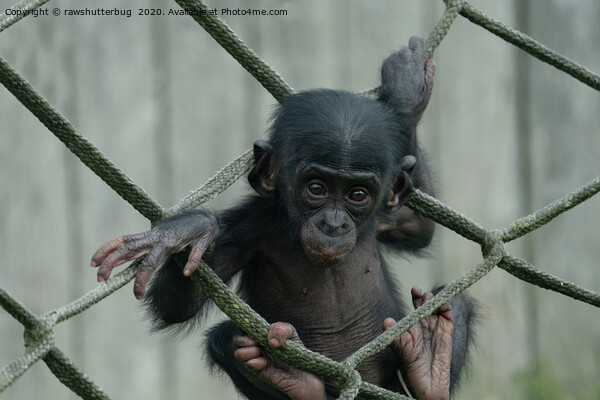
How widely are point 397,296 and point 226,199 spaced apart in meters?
2.17

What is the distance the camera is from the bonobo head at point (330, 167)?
11.2 feet

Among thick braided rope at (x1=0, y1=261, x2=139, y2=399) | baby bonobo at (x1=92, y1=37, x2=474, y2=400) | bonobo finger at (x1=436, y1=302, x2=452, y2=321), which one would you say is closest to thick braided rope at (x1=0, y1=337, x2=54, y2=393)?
thick braided rope at (x1=0, y1=261, x2=139, y2=399)

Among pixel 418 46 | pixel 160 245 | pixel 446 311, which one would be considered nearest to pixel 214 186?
pixel 160 245

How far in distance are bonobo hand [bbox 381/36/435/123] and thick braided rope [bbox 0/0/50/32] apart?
162 cm

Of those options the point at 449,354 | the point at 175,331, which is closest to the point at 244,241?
the point at 175,331

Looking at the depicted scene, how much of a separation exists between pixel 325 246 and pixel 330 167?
0.32m

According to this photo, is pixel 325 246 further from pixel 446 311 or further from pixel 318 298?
pixel 446 311

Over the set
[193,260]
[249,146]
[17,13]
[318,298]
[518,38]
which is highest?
[249,146]

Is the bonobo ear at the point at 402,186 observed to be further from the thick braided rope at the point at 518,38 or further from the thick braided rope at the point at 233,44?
the thick braided rope at the point at 518,38

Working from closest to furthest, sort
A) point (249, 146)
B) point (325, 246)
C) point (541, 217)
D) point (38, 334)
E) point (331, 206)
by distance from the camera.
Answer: point (38, 334) → point (325, 246) → point (331, 206) → point (541, 217) → point (249, 146)

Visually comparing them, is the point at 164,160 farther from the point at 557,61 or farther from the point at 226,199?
the point at 557,61

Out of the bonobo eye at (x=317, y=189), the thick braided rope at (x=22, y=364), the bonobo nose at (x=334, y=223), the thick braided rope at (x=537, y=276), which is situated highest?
the bonobo eye at (x=317, y=189)

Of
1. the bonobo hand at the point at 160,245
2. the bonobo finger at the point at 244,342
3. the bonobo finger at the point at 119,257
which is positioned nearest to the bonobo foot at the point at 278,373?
the bonobo finger at the point at 244,342

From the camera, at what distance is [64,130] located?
10.2ft
